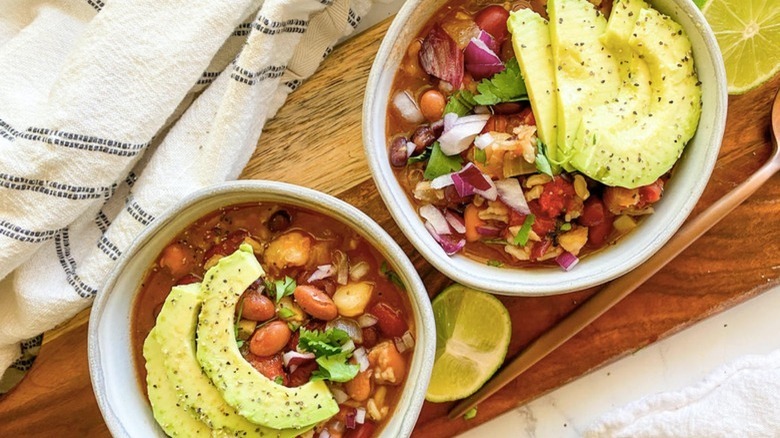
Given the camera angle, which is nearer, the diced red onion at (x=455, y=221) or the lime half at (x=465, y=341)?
the diced red onion at (x=455, y=221)

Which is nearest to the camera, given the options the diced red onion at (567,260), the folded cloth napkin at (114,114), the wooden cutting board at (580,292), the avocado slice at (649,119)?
the avocado slice at (649,119)

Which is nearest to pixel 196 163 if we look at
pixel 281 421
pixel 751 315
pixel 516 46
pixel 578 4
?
pixel 281 421

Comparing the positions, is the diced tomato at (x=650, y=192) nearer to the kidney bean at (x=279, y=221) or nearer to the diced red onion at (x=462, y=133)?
the diced red onion at (x=462, y=133)

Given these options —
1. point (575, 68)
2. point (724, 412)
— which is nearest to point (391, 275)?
point (575, 68)

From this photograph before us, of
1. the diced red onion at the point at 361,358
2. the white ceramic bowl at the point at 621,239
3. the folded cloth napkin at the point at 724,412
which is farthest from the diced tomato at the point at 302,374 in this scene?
the folded cloth napkin at the point at 724,412

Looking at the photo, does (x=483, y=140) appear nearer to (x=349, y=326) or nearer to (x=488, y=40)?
(x=488, y=40)

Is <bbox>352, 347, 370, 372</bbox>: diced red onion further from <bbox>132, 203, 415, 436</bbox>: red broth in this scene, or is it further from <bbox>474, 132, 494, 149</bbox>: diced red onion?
<bbox>474, 132, 494, 149</bbox>: diced red onion

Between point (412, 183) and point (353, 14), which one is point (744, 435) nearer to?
point (412, 183)
